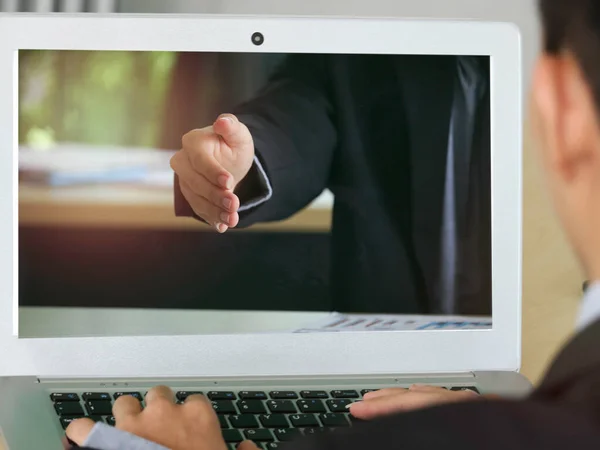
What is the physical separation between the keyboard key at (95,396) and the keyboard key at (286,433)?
0.14 meters

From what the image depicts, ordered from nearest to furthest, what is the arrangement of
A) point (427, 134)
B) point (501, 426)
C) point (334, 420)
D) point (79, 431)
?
point (501, 426)
point (79, 431)
point (334, 420)
point (427, 134)

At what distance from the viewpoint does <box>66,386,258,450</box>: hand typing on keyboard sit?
0.54 meters

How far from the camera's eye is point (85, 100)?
0.71 meters

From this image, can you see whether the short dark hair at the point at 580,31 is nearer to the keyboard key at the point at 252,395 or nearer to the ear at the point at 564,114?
the ear at the point at 564,114

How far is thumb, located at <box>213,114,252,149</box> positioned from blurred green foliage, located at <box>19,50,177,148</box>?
0.05 meters

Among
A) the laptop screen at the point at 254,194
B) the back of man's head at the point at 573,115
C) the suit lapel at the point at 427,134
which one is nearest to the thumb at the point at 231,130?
the laptop screen at the point at 254,194

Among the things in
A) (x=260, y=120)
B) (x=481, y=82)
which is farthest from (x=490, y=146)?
(x=260, y=120)

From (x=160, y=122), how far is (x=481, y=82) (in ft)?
0.97

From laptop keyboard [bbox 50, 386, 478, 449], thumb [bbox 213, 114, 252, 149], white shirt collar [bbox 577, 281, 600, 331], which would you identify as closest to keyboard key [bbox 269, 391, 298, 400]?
laptop keyboard [bbox 50, 386, 478, 449]

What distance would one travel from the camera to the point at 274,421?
0.65 metres

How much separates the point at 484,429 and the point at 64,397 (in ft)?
1.51

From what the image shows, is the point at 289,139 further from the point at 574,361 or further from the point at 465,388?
the point at 574,361

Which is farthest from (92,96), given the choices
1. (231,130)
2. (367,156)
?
(367,156)

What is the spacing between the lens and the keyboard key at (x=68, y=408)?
2.10 feet
